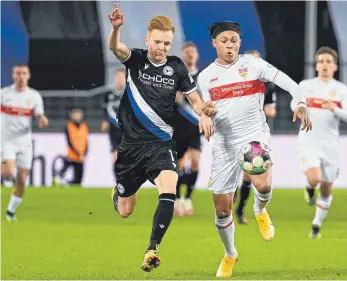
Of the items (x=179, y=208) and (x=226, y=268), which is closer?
(x=226, y=268)

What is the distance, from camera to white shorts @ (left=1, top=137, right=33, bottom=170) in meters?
15.0

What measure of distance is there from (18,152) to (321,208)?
460 centimetres

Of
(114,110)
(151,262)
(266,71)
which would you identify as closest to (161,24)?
(266,71)

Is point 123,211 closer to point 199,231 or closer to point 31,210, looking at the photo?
point 199,231

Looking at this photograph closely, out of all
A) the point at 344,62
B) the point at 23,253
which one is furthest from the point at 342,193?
the point at 23,253

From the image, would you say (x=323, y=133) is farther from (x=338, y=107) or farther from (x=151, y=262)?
(x=151, y=262)

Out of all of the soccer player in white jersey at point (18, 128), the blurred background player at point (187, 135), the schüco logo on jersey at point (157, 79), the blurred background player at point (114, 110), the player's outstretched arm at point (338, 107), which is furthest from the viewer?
the blurred background player at point (114, 110)

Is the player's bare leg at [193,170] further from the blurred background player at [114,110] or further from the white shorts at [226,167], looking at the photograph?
the white shorts at [226,167]

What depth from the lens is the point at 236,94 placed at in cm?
952

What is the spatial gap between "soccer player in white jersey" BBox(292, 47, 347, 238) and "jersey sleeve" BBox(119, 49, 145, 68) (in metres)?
4.11

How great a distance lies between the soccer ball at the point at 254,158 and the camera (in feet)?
30.7

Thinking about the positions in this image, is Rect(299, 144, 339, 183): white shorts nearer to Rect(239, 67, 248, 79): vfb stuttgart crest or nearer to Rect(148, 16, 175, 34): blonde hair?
Rect(239, 67, 248, 79): vfb stuttgart crest

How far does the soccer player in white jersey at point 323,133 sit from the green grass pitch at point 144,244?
0.57 metres

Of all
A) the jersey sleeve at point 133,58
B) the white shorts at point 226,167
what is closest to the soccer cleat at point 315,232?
the white shorts at point 226,167
